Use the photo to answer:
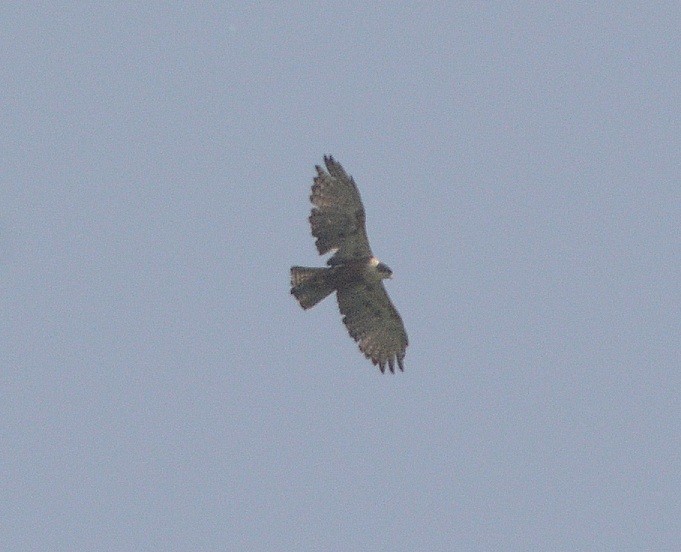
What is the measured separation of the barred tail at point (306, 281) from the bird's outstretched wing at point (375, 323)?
578mm

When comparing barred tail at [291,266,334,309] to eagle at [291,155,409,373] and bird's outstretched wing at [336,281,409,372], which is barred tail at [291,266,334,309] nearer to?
eagle at [291,155,409,373]

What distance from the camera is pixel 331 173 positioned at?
84.3ft

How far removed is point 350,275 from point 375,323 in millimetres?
1247

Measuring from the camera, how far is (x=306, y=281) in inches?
1038

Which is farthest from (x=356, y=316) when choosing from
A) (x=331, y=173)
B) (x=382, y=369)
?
(x=331, y=173)

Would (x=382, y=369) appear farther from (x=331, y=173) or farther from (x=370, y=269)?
(x=331, y=173)

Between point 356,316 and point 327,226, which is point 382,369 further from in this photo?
point 327,226

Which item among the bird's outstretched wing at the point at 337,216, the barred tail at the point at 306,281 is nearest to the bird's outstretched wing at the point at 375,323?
the barred tail at the point at 306,281

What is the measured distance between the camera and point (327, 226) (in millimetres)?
26047

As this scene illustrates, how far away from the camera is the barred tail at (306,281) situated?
86.5 feet

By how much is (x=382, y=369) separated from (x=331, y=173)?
3881mm

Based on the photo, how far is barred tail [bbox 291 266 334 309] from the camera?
26359 millimetres

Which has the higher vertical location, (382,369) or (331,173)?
(331,173)

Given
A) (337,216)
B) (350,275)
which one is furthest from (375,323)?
(337,216)
